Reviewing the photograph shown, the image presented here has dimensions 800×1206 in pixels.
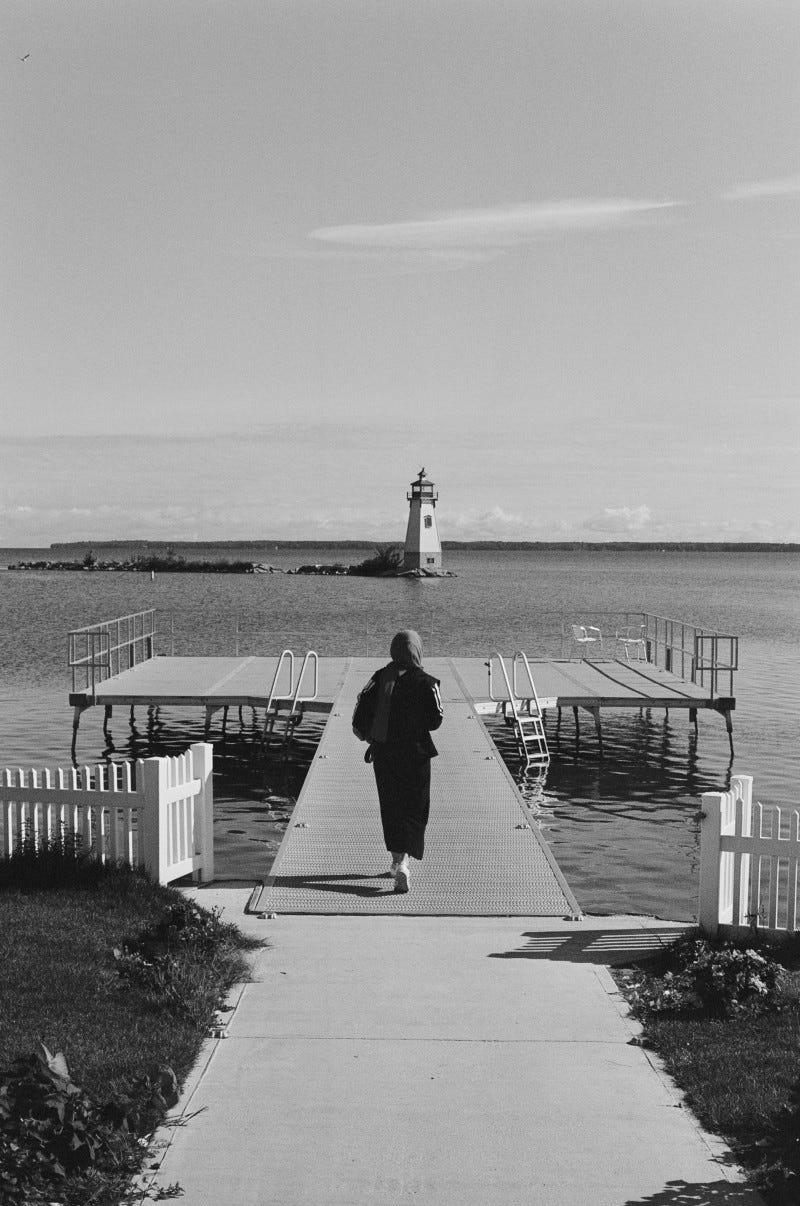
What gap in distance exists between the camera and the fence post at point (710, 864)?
7984 mm

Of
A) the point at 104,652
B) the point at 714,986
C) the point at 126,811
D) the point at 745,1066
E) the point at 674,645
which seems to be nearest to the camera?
the point at 745,1066

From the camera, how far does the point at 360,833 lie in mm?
11070

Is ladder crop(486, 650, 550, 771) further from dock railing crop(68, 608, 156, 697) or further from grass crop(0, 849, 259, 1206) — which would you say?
grass crop(0, 849, 259, 1206)

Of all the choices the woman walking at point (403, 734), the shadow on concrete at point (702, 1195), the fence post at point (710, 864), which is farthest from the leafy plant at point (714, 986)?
the woman walking at point (403, 734)

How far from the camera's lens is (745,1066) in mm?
5762

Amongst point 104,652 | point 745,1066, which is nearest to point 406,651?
point 745,1066

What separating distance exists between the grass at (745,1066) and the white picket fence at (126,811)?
12.2 ft

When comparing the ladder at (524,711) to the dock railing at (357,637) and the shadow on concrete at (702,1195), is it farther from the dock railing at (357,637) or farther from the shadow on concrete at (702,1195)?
the shadow on concrete at (702,1195)

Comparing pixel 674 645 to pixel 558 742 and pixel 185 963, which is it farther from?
pixel 185 963

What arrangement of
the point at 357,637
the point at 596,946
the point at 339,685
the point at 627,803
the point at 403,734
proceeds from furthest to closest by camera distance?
the point at 357,637 < the point at 339,685 < the point at 627,803 < the point at 403,734 < the point at 596,946

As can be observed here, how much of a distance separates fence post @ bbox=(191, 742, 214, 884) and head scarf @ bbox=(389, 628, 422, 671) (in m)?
1.83

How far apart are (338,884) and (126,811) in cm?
175

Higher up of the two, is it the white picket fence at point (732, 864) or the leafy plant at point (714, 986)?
the white picket fence at point (732, 864)

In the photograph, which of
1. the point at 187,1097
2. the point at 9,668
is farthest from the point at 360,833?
the point at 9,668
